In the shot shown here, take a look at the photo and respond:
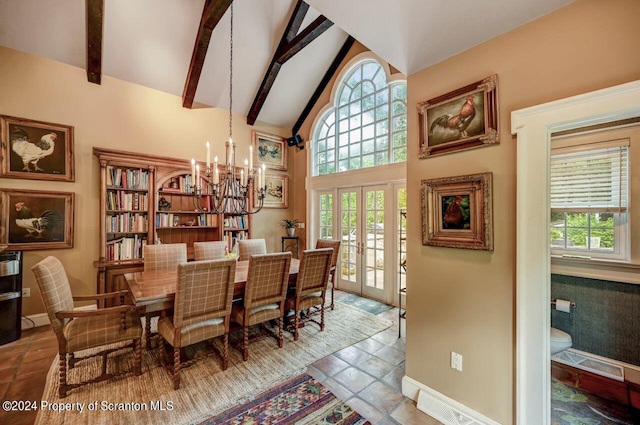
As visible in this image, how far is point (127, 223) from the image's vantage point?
3.85m

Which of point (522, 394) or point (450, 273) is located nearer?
point (522, 394)

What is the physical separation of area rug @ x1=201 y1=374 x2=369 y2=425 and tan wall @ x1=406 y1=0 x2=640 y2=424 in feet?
2.16

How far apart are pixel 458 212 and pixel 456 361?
1.06 m

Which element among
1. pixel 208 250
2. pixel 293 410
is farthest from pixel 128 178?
pixel 293 410

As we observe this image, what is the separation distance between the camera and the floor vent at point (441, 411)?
5.55 ft

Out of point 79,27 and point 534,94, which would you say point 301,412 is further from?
point 79,27

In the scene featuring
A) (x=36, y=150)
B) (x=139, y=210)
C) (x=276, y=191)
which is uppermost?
(x=36, y=150)

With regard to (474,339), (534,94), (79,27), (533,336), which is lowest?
(474,339)

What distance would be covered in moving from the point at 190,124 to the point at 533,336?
17.3 ft

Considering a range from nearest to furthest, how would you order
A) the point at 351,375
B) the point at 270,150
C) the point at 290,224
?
1. the point at 351,375
2. the point at 290,224
3. the point at 270,150

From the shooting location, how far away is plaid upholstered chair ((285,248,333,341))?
2816 mm

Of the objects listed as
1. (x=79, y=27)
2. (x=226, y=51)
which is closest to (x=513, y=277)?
(x=226, y=51)

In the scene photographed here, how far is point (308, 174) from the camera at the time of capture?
18.0ft

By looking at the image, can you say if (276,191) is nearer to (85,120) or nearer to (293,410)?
(85,120)
